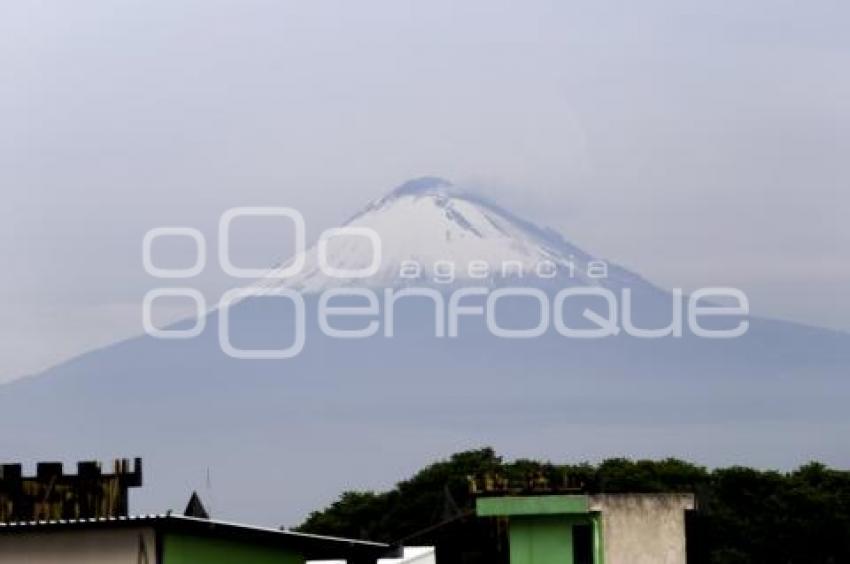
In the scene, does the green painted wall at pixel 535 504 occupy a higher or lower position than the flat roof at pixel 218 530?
higher

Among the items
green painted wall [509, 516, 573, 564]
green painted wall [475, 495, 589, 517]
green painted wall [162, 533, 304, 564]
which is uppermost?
green painted wall [475, 495, 589, 517]

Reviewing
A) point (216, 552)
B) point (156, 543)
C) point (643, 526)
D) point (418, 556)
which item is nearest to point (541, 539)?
point (643, 526)

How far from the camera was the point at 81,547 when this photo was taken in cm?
4134

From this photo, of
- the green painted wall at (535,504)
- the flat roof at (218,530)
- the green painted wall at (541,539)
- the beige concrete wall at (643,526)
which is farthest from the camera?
the beige concrete wall at (643,526)

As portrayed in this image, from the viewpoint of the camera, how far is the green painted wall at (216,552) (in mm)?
41125

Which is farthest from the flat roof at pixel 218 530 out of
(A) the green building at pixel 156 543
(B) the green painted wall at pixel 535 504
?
(B) the green painted wall at pixel 535 504

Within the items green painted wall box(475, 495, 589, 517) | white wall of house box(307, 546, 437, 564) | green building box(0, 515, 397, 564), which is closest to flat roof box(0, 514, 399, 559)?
green building box(0, 515, 397, 564)

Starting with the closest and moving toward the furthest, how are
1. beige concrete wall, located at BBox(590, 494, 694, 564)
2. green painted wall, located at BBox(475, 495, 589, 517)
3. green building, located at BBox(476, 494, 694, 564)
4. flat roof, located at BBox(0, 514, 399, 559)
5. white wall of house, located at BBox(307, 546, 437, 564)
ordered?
flat roof, located at BBox(0, 514, 399, 559) → white wall of house, located at BBox(307, 546, 437, 564) → green painted wall, located at BBox(475, 495, 589, 517) → green building, located at BBox(476, 494, 694, 564) → beige concrete wall, located at BBox(590, 494, 694, 564)

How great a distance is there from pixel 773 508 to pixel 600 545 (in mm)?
76680

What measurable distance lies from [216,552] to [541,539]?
17813mm

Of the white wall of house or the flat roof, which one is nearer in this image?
the flat roof

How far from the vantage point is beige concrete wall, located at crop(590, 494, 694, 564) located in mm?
59031

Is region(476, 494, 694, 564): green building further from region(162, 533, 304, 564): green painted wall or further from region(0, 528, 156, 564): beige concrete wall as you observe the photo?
region(0, 528, 156, 564): beige concrete wall

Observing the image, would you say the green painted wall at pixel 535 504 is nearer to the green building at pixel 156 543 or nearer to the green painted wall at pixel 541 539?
the green painted wall at pixel 541 539
